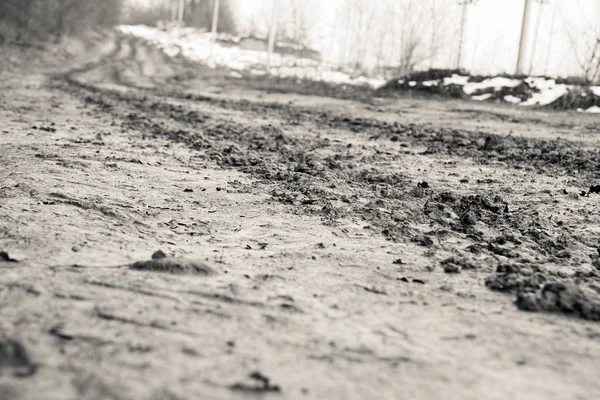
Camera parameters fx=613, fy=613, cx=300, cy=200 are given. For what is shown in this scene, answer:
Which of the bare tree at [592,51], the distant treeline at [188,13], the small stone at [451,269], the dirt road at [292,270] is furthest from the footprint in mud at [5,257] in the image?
the distant treeline at [188,13]

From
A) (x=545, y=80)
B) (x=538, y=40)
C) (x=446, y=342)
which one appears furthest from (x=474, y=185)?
(x=538, y=40)

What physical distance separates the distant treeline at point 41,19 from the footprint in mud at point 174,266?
23500 millimetres

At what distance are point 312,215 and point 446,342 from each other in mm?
1864

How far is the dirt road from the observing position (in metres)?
1.81

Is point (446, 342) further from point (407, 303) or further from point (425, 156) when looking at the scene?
point (425, 156)

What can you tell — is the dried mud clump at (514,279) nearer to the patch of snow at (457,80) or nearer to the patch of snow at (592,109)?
the patch of snow at (592,109)

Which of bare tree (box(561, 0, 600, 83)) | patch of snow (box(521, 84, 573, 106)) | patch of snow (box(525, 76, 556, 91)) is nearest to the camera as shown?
patch of snow (box(521, 84, 573, 106))

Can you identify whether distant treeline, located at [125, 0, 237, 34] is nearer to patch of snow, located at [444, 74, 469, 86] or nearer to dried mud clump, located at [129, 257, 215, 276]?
patch of snow, located at [444, 74, 469, 86]

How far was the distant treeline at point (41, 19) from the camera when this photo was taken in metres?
24.8

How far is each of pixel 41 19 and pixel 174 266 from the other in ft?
89.3

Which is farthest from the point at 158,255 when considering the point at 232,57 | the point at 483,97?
the point at 232,57

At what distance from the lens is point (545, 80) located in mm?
14875

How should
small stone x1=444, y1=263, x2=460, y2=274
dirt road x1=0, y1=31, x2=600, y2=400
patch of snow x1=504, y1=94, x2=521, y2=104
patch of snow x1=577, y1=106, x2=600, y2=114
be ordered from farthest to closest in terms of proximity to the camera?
1. patch of snow x1=504, y1=94, x2=521, y2=104
2. patch of snow x1=577, y1=106, x2=600, y2=114
3. small stone x1=444, y1=263, x2=460, y2=274
4. dirt road x1=0, y1=31, x2=600, y2=400

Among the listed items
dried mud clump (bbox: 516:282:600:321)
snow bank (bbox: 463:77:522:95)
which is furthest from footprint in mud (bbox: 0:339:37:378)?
snow bank (bbox: 463:77:522:95)
